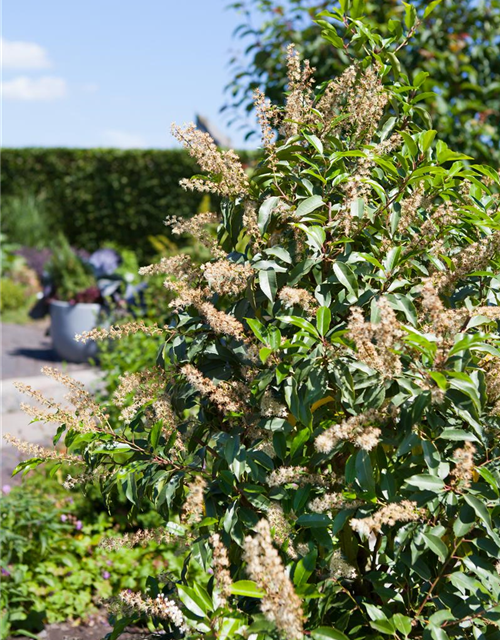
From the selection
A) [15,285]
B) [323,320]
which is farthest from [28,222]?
[323,320]

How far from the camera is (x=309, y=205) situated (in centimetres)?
179

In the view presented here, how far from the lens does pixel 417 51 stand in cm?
568

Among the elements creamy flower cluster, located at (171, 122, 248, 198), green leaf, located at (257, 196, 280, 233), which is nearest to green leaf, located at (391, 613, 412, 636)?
green leaf, located at (257, 196, 280, 233)

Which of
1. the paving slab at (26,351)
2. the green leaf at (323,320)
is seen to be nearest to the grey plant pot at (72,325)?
the paving slab at (26,351)

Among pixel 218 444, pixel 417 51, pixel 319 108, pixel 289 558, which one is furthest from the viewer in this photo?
pixel 417 51

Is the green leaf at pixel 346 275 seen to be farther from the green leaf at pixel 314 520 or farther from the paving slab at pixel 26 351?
the paving slab at pixel 26 351

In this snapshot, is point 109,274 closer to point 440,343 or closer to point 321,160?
point 321,160

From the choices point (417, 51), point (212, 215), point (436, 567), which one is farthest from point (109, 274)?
point (436, 567)

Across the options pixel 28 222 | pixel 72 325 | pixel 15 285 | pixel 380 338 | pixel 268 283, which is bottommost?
pixel 72 325

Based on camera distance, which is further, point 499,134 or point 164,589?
point 499,134

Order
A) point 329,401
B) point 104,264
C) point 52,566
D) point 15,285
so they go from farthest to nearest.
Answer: point 15,285
point 104,264
point 52,566
point 329,401

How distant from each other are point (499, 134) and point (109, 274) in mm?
4507

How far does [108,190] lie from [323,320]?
11142 mm

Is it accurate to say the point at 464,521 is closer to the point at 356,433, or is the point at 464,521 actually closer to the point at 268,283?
the point at 356,433
